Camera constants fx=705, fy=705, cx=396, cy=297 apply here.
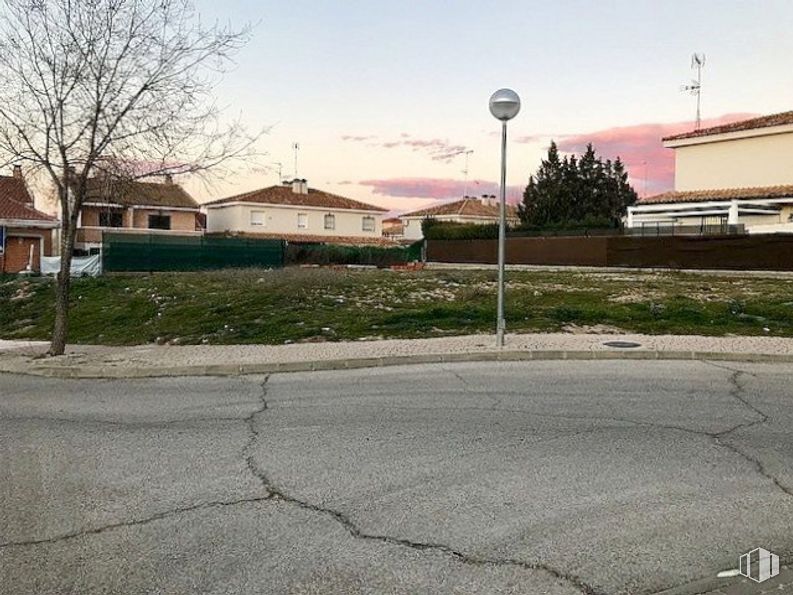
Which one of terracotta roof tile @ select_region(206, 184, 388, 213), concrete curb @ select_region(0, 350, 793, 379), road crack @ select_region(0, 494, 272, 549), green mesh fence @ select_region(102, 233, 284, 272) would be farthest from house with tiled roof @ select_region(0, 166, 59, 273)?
road crack @ select_region(0, 494, 272, 549)

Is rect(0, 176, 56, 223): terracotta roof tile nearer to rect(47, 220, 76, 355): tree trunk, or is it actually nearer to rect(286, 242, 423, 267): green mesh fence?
rect(286, 242, 423, 267): green mesh fence

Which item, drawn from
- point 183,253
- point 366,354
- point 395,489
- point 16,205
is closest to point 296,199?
point 16,205

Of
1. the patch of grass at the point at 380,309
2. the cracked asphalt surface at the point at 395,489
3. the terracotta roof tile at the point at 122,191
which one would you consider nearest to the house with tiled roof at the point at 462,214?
the patch of grass at the point at 380,309

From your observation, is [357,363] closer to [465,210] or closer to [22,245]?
[22,245]

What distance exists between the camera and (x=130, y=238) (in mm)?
35656

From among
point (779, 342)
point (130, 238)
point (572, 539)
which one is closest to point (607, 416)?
point (572, 539)

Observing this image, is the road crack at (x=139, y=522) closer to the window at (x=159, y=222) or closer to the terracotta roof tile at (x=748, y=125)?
the terracotta roof tile at (x=748, y=125)

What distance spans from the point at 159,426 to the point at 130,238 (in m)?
31.1

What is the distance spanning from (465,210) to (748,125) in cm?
3600

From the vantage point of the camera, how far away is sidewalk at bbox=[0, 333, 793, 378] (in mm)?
10656

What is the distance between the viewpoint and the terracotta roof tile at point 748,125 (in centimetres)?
3691

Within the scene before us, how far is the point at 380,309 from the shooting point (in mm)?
16203

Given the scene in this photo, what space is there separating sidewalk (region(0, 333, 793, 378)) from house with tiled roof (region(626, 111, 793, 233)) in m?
21.3

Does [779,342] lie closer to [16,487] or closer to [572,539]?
[572,539]
